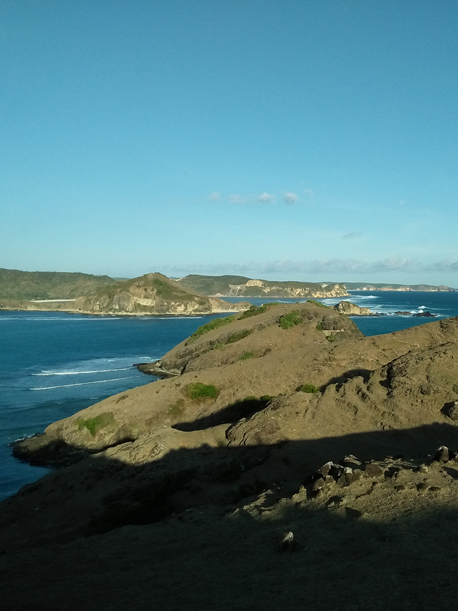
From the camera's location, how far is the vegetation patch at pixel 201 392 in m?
35.8

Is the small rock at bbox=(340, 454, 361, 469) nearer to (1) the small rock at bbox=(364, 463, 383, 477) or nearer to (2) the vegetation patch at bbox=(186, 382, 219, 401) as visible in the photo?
(1) the small rock at bbox=(364, 463, 383, 477)

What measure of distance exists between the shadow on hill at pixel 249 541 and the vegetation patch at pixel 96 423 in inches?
555

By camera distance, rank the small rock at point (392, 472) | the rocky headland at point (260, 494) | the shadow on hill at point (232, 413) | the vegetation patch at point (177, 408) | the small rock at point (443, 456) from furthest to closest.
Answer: the vegetation patch at point (177, 408)
the shadow on hill at point (232, 413)
the small rock at point (443, 456)
the small rock at point (392, 472)
the rocky headland at point (260, 494)

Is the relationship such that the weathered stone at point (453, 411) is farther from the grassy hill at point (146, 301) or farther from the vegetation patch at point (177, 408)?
the grassy hill at point (146, 301)

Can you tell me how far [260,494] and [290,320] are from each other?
3953 centimetres

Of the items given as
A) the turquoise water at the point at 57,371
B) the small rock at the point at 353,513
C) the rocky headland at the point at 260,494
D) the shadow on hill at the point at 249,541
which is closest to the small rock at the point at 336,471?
the rocky headland at the point at 260,494

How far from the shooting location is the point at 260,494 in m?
16.1

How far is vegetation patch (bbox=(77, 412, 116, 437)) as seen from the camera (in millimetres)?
36125

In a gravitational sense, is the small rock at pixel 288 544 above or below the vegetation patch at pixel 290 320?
below

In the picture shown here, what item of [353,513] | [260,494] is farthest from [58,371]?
[353,513]

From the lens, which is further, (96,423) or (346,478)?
(96,423)

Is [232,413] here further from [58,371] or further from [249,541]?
[58,371]

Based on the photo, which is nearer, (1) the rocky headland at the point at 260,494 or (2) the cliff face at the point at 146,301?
(1) the rocky headland at the point at 260,494

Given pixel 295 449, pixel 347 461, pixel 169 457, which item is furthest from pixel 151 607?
pixel 169 457
